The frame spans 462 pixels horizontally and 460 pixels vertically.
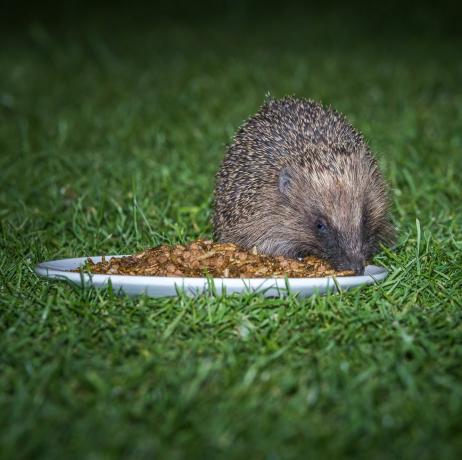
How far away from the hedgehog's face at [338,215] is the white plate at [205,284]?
1.11 feet

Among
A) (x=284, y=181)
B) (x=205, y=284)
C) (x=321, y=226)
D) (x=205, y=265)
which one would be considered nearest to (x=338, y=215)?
(x=321, y=226)

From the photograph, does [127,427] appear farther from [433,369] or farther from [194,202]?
[194,202]

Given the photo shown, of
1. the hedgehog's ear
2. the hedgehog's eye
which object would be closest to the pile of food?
the hedgehog's eye

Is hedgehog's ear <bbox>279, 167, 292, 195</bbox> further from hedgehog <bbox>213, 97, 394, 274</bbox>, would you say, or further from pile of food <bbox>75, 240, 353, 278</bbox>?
pile of food <bbox>75, 240, 353, 278</bbox>

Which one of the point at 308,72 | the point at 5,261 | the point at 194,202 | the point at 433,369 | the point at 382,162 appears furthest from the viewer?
the point at 308,72

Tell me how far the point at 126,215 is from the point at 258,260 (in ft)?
4.66

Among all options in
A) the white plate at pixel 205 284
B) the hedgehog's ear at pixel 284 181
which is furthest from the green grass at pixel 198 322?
the hedgehog's ear at pixel 284 181

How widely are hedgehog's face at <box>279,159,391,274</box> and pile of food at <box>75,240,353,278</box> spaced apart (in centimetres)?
13

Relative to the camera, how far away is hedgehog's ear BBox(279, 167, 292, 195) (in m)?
3.97

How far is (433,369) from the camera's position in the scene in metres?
2.56

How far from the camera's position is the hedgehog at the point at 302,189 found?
369 cm

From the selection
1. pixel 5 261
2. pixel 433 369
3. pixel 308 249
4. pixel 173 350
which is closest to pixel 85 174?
pixel 5 261

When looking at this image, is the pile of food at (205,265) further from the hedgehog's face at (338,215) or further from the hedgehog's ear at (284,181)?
the hedgehog's ear at (284,181)

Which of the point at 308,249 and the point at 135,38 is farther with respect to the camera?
the point at 135,38
